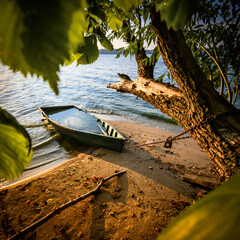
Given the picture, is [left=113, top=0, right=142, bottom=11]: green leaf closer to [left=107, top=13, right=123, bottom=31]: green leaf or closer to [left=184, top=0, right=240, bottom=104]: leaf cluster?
[left=107, top=13, right=123, bottom=31]: green leaf

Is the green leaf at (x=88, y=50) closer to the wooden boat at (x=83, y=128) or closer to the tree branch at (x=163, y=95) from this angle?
the tree branch at (x=163, y=95)

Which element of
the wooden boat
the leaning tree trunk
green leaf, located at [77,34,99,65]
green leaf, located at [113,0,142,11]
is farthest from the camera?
the wooden boat

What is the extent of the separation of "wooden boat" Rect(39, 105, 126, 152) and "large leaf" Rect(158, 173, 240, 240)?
590 centimetres

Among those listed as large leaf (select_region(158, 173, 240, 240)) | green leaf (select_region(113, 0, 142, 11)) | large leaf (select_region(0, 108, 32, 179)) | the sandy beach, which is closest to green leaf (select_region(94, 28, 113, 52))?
green leaf (select_region(113, 0, 142, 11))

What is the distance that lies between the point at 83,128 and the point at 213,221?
29.7 ft

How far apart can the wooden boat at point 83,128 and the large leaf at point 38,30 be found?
234 inches

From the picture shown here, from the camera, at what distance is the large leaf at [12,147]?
0.43m

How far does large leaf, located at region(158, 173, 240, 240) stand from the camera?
16 centimetres

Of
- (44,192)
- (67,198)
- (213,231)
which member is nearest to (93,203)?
(67,198)

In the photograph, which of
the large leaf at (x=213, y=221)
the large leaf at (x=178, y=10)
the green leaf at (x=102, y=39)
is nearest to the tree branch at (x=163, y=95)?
the green leaf at (x=102, y=39)

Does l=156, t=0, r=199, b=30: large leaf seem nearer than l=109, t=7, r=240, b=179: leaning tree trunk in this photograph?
Yes

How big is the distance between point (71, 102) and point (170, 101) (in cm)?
1736

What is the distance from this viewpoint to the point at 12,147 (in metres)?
0.47

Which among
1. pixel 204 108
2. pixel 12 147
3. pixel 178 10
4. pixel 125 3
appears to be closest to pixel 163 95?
pixel 204 108
